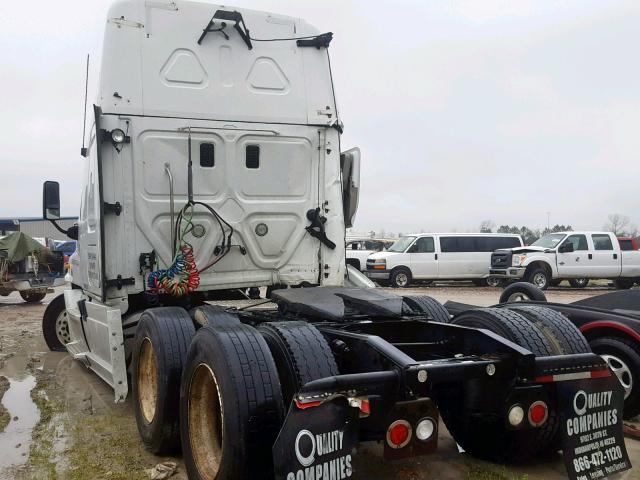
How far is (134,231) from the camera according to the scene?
5.01m

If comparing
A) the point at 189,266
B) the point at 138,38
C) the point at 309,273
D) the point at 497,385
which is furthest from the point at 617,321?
the point at 138,38

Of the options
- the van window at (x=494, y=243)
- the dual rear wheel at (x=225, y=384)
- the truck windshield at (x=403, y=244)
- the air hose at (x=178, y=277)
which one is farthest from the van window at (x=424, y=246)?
the dual rear wheel at (x=225, y=384)

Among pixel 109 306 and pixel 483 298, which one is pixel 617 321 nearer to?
pixel 109 306

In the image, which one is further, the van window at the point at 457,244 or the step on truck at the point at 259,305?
the van window at the point at 457,244

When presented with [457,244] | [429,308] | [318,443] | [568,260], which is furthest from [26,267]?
[568,260]

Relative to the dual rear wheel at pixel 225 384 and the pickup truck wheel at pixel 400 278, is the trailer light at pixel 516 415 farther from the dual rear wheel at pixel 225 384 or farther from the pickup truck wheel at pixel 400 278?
the pickup truck wheel at pixel 400 278

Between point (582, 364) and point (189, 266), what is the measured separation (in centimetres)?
313

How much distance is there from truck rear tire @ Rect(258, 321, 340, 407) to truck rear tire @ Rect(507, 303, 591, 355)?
1.40m

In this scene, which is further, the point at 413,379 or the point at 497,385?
the point at 497,385

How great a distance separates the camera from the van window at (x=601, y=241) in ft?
63.2

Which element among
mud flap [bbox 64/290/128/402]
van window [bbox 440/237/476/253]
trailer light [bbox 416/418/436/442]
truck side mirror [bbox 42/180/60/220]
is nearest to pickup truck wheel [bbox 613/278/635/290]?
van window [bbox 440/237/476/253]

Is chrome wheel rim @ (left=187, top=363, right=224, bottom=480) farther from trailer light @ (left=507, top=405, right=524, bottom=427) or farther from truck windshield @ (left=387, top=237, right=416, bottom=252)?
truck windshield @ (left=387, top=237, right=416, bottom=252)

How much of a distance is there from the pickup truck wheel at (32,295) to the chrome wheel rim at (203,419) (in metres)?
14.0

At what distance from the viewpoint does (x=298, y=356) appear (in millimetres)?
3002
